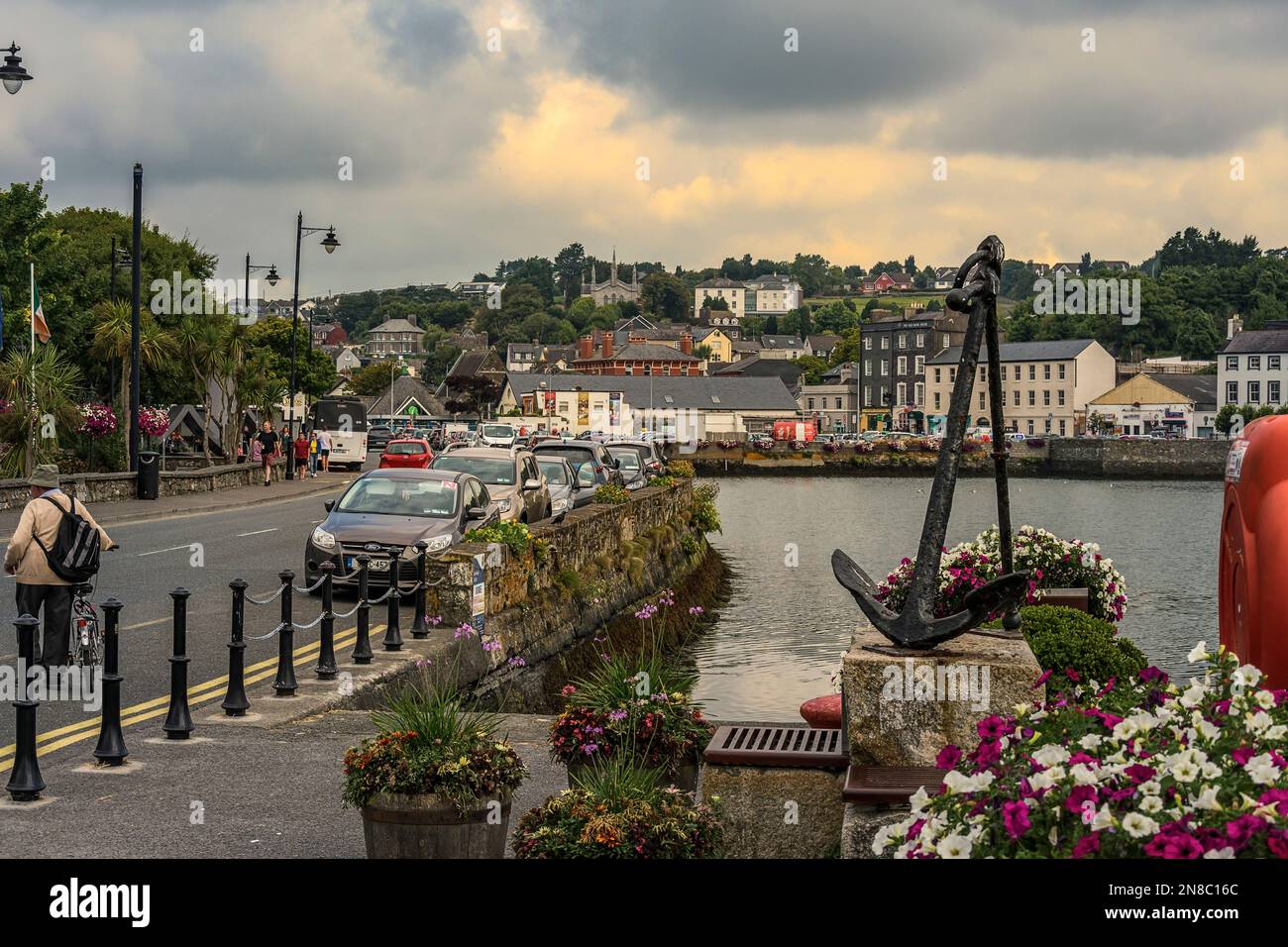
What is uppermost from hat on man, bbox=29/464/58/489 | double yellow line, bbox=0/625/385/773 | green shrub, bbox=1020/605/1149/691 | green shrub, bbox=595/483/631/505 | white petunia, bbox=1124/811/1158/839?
hat on man, bbox=29/464/58/489

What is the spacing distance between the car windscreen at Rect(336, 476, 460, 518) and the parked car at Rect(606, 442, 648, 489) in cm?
1633

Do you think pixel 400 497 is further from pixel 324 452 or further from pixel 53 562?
pixel 324 452

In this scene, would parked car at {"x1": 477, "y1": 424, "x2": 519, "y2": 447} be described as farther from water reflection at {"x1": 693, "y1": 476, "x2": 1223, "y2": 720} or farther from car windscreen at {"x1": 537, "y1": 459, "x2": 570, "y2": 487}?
car windscreen at {"x1": 537, "y1": 459, "x2": 570, "y2": 487}

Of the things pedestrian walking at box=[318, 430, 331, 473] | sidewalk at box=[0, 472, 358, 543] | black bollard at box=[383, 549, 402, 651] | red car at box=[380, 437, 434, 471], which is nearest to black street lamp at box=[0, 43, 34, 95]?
sidewalk at box=[0, 472, 358, 543]

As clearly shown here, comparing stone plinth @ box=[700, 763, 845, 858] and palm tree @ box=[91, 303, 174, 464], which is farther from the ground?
palm tree @ box=[91, 303, 174, 464]

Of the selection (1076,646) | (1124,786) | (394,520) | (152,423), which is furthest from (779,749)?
(152,423)

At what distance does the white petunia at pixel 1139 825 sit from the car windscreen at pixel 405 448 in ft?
176

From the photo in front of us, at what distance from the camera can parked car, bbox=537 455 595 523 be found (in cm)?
3069

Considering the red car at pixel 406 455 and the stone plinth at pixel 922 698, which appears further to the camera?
the red car at pixel 406 455

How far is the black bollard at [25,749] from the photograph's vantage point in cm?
878

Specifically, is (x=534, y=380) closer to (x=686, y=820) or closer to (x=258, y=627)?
(x=258, y=627)

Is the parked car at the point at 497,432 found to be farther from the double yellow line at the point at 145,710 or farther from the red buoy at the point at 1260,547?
the red buoy at the point at 1260,547

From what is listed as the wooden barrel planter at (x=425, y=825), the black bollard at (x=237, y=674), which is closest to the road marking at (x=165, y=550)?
the black bollard at (x=237, y=674)
